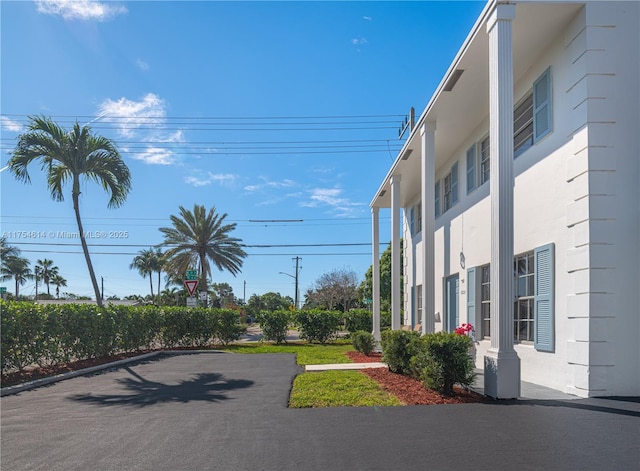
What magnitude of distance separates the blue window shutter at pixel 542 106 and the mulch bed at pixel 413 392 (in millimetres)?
4951

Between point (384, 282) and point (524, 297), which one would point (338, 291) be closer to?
point (384, 282)

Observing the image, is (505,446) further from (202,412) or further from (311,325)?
(311,325)

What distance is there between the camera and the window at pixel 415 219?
20234mm

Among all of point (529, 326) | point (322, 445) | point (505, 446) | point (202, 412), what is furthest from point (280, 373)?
point (505, 446)

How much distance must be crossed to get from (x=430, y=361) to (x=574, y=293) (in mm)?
2527

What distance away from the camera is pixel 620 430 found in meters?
5.68

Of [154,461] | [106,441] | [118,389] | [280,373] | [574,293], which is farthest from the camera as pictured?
[280,373]

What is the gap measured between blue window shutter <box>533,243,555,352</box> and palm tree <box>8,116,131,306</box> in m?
14.4

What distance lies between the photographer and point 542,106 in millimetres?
9453

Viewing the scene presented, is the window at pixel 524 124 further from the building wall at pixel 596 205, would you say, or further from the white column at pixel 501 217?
the white column at pixel 501 217

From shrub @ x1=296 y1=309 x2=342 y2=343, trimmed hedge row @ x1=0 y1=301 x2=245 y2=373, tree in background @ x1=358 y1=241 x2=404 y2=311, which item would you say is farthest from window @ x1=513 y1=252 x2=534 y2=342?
tree in background @ x1=358 y1=241 x2=404 y2=311

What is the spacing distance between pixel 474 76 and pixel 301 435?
8.06 m

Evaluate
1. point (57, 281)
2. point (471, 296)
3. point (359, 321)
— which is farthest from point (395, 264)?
point (57, 281)

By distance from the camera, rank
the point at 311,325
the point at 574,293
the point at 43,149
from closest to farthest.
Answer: the point at 574,293
the point at 43,149
the point at 311,325
